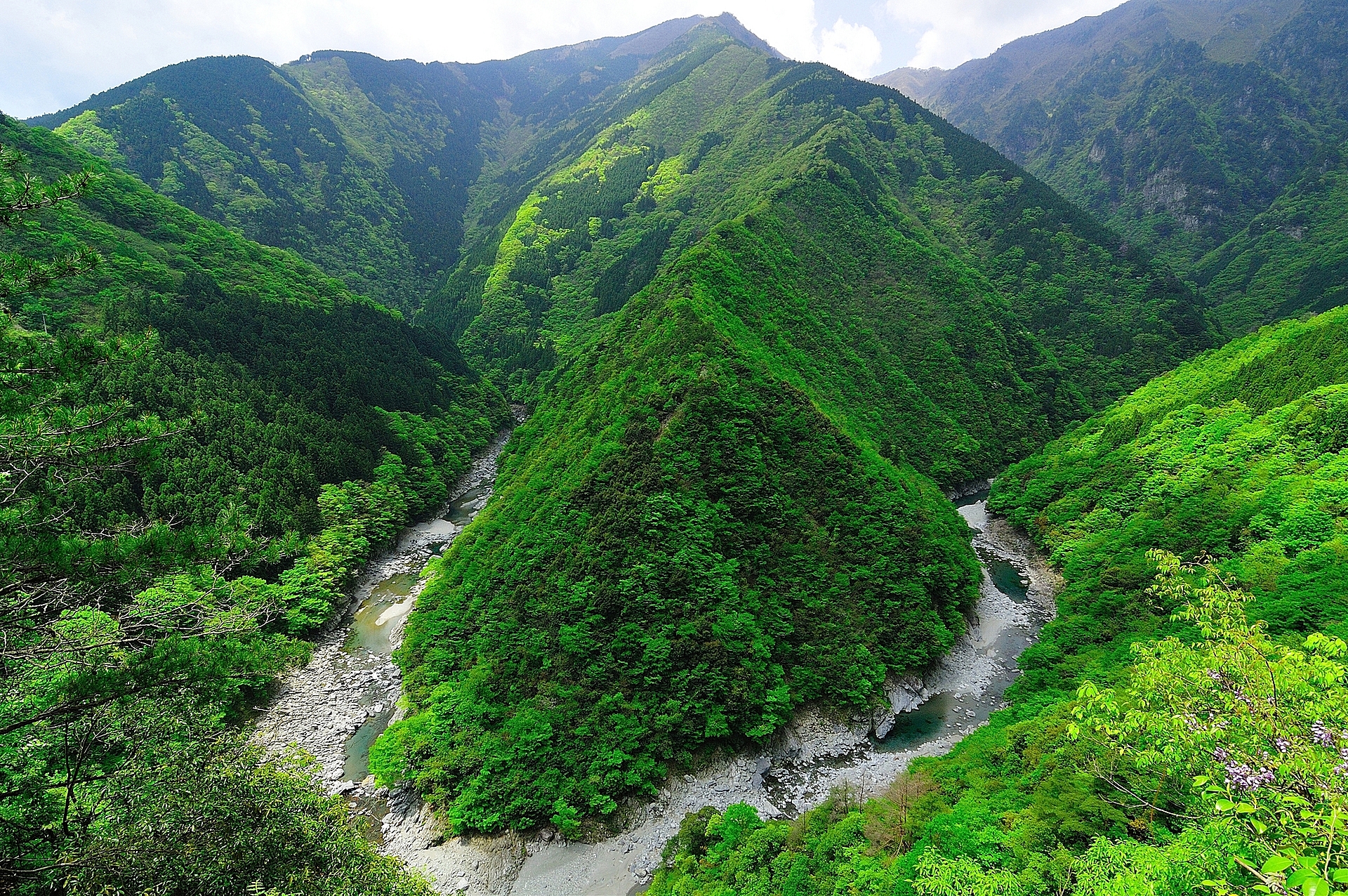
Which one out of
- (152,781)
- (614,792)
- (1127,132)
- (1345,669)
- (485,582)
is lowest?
(614,792)

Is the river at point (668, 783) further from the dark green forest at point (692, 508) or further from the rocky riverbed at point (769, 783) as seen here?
the dark green forest at point (692, 508)

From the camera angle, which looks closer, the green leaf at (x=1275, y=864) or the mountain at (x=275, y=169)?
the green leaf at (x=1275, y=864)

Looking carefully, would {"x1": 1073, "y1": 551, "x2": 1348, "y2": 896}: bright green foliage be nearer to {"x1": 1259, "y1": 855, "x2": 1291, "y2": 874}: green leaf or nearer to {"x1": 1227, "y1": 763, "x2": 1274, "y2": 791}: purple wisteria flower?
{"x1": 1227, "y1": 763, "x2": 1274, "y2": 791}: purple wisteria flower

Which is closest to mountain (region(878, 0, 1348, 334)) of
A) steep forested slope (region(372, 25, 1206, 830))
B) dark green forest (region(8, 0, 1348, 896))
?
dark green forest (region(8, 0, 1348, 896))

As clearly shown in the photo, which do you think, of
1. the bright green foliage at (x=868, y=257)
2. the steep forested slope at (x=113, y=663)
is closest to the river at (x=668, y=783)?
the steep forested slope at (x=113, y=663)

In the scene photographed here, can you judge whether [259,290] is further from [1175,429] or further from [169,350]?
[1175,429]

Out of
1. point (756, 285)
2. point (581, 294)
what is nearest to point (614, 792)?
point (756, 285)
